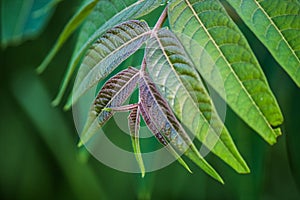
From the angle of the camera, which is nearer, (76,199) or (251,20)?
(251,20)

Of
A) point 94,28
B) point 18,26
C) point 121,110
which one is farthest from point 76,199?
point 121,110

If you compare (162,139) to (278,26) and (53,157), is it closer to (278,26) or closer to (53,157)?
(278,26)

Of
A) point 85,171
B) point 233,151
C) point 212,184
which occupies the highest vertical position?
point 233,151

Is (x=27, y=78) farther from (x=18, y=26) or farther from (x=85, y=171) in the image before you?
(x=18, y=26)

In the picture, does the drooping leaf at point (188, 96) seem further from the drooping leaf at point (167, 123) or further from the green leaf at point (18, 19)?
the green leaf at point (18, 19)

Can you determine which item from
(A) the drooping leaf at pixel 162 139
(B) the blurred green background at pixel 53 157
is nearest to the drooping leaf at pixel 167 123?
(A) the drooping leaf at pixel 162 139

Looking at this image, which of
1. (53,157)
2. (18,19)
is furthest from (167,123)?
(53,157)

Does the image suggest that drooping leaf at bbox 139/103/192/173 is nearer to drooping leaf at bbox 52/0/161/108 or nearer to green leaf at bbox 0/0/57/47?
drooping leaf at bbox 52/0/161/108
